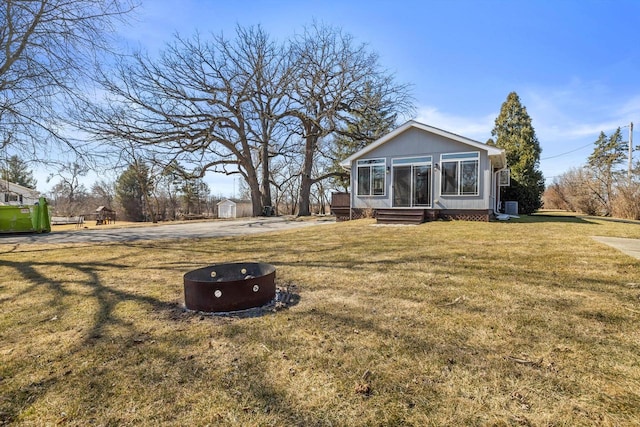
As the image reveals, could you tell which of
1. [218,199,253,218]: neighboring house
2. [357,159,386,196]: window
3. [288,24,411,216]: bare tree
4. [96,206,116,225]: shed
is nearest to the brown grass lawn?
[357,159,386,196]: window

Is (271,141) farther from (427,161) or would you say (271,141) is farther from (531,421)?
(531,421)

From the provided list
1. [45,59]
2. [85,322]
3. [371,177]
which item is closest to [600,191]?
[371,177]

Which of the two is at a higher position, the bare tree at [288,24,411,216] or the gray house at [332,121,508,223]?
the bare tree at [288,24,411,216]

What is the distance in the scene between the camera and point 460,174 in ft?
38.9

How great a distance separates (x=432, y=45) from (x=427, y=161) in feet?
15.6

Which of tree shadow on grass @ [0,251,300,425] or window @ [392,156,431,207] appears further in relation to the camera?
window @ [392,156,431,207]

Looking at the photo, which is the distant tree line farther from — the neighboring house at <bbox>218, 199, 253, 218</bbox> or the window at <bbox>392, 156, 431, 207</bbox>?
the neighboring house at <bbox>218, 199, 253, 218</bbox>

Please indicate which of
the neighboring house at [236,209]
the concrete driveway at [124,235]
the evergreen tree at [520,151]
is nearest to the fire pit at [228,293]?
the concrete driveway at [124,235]

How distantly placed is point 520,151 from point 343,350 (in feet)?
68.2

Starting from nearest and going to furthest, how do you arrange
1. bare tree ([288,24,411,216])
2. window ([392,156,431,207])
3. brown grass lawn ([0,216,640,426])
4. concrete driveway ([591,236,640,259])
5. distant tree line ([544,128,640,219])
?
1. brown grass lawn ([0,216,640,426])
2. concrete driveway ([591,236,640,259])
3. window ([392,156,431,207])
4. distant tree line ([544,128,640,219])
5. bare tree ([288,24,411,216])

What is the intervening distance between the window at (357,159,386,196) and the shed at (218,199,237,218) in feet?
66.7

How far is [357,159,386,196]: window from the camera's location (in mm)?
13445

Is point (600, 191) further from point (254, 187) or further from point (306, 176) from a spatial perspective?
point (254, 187)

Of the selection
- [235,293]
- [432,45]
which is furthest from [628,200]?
[235,293]
